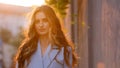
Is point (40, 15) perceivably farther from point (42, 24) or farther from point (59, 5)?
point (59, 5)

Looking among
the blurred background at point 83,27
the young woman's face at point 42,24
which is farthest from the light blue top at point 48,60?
the blurred background at point 83,27

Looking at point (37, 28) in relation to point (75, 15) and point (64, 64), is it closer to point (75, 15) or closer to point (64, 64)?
point (64, 64)

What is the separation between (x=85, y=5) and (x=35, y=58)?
1473 millimetres

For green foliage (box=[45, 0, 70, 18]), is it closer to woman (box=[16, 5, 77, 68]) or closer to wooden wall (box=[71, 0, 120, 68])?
wooden wall (box=[71, 0, 120, 68])

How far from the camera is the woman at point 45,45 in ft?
6.89

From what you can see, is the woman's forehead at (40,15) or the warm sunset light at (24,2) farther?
the warm sunset light at (24,2)

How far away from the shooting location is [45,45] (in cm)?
216

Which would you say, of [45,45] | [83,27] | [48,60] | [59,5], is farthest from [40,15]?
[83,27]

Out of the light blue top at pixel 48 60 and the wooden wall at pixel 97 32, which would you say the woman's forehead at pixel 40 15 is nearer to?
the light blue top at pixel 48 60

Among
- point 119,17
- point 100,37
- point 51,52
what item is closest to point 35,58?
point 51,52

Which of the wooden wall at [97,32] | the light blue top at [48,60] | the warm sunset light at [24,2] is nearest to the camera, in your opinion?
the light blue top at [48,60]

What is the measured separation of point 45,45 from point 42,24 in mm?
138

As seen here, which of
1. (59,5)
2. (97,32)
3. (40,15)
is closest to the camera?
(40,15)

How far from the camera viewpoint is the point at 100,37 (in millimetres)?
3141
